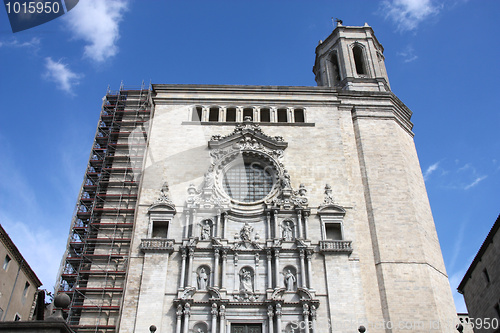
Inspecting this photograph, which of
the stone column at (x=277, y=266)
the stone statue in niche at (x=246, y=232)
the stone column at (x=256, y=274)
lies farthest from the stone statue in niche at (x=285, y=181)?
the stone column at (x=256, y=274)

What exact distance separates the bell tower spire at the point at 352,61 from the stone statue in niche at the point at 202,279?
49.8 ft

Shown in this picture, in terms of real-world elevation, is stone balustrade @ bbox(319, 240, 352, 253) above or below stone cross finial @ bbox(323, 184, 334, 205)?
below

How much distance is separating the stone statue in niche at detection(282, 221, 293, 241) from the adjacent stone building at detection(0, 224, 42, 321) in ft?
41.0

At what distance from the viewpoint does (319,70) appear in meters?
34.4

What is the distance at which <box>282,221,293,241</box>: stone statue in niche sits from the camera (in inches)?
890

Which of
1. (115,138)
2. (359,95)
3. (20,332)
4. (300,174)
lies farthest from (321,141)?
(20,332)

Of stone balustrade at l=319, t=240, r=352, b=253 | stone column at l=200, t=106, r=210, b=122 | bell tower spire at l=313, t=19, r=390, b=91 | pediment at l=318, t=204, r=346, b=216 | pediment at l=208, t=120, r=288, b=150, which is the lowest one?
stone balustrade at l=319, t=240, r=352, b=253

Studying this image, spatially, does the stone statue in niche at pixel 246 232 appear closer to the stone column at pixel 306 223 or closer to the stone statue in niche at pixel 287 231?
the stone statue in niche at pixel 287 231

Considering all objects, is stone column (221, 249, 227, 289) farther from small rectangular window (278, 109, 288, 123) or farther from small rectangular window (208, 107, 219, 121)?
small rectangular window (278, 109, 288, 123)

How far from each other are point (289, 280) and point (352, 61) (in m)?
16.6

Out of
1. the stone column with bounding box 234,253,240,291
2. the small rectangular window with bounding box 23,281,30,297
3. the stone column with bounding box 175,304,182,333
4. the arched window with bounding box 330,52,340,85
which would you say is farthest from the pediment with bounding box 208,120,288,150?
the small rectangular window with bounding box 23,281,30,297

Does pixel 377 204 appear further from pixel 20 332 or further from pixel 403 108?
pixel 20 332

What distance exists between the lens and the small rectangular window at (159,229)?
23062 mm

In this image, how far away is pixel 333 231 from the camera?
23312 mm
